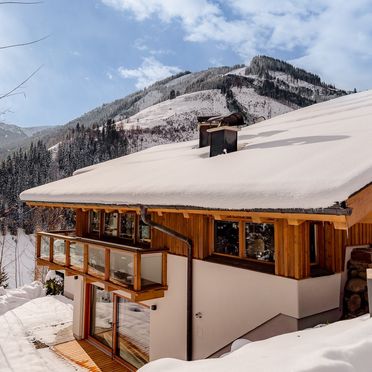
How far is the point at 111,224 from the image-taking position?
989 cm

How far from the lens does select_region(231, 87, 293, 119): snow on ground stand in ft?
319

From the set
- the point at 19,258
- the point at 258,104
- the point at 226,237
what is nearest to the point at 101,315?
the point at 226,237

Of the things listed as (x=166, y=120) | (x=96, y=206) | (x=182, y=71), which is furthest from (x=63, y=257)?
(x=182, y=71)

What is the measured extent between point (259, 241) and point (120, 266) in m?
3.30

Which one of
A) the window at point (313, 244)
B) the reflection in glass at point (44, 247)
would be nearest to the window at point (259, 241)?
the window at point (313, 244)

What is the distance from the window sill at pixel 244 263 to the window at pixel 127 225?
3073 mm

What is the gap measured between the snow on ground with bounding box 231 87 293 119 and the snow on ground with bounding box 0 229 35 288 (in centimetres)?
7219

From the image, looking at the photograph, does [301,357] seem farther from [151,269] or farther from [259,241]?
[151,269]

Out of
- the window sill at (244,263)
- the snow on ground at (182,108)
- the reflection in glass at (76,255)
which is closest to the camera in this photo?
the window sill at (244,263)

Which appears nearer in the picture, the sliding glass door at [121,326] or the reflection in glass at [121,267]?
the reflection in glass at [121,267]

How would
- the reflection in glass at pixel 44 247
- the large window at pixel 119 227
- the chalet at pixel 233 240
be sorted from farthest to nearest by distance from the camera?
1. the reflection in glass at pixel 44 247
2. the large window at pixel 119 227
3. the chalet at pixel 233 240

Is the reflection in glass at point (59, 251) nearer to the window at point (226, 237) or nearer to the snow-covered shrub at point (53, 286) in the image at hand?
the window at point (226, 237)

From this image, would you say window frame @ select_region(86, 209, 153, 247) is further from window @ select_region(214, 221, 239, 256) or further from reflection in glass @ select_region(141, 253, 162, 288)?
window @ select_region(214, 221, 239, 256)

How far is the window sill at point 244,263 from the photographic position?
213 inches
